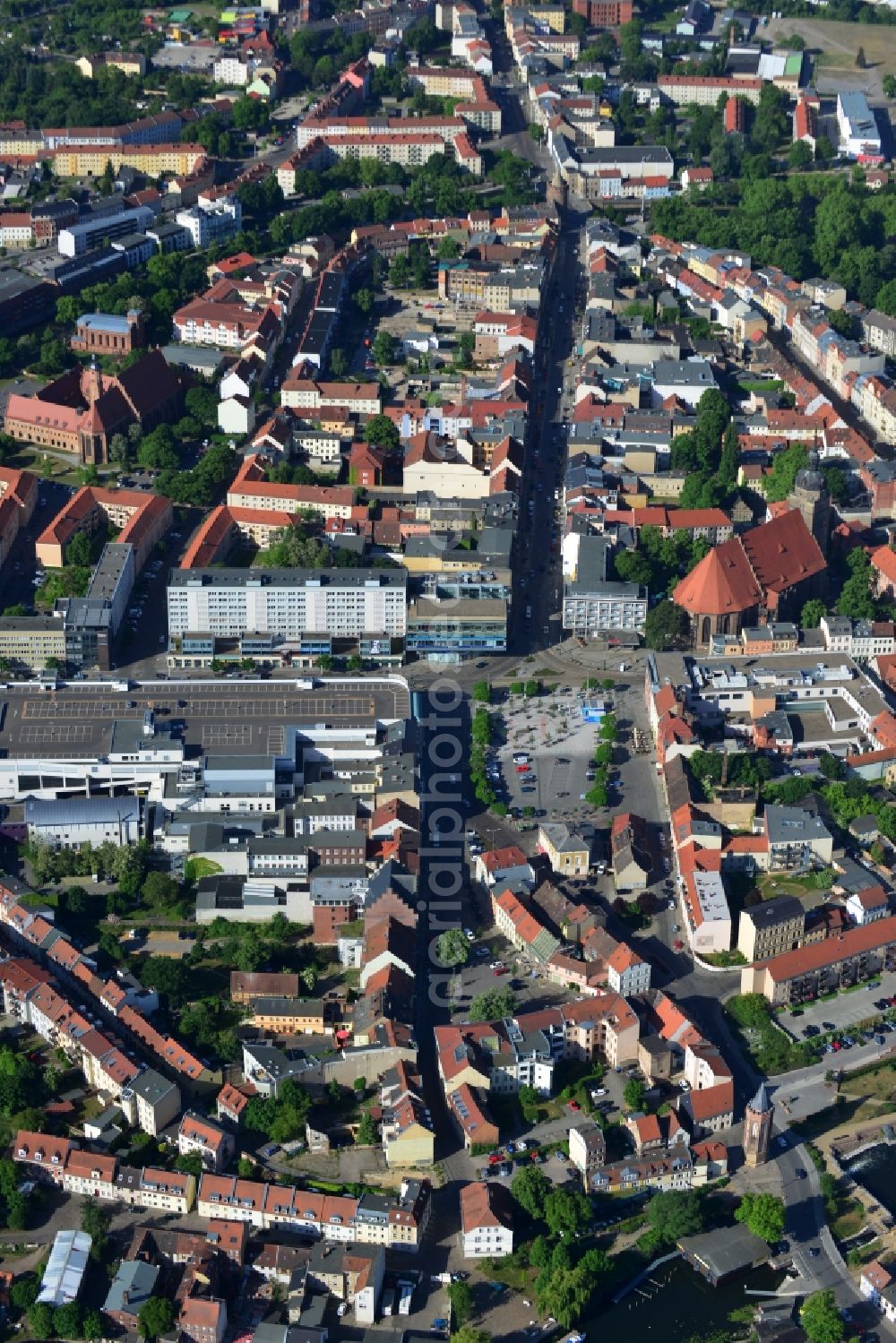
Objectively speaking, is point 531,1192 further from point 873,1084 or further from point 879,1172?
point 873,1084

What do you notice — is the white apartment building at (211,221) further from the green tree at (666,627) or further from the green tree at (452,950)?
the green tree at (452,950)

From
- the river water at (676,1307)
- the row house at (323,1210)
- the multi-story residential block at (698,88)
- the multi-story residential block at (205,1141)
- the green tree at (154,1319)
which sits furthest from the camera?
the multi-story residential block at (698,88)

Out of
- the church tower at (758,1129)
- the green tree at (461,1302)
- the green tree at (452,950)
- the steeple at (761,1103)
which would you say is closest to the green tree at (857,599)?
the green tree at (452,950)

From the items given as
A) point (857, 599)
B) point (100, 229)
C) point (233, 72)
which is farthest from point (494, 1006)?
point (233, 72)

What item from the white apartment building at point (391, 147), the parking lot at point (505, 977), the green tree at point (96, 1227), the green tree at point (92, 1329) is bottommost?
the green tree at point (92, 1329)

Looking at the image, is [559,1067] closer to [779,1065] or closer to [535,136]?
[779,1065]

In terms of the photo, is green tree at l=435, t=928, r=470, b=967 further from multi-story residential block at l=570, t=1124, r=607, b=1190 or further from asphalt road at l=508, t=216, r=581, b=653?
asphalt road at l=508, t=216, r=581, b=653

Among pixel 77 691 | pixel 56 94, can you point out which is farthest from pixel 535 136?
pixel 77 691
